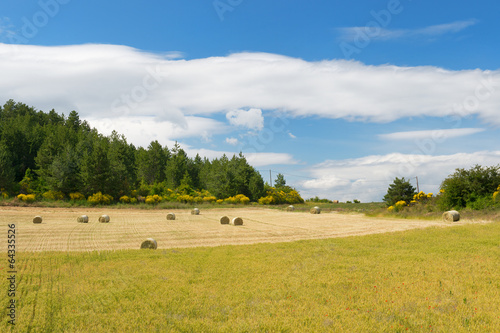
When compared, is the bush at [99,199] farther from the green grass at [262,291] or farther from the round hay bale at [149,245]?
the green grass at [262,291]

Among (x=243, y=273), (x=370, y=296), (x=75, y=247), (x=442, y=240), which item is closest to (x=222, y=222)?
(x=75, y=247)

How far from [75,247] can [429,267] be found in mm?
18094

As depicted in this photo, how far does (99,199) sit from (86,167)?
7266 mm

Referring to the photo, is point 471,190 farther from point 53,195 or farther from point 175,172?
point 175,172

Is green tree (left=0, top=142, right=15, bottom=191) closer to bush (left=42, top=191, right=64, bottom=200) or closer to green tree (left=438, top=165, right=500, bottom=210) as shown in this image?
bush (left=42, top=191, right=64, bottom=200)

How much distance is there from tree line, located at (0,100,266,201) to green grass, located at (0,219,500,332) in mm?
52846

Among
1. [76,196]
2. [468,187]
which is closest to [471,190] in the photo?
[468,187]

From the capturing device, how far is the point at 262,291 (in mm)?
11133

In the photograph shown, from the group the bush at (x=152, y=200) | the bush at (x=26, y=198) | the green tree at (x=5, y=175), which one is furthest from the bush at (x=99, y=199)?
the green tree at (x=5, y=175)

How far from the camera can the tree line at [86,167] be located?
65875 mm

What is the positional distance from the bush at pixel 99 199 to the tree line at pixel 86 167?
3.05 meters

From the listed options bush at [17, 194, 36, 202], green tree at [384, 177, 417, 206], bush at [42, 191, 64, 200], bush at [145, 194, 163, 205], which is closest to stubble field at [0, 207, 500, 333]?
green tree at [384, 177, 417, 206]

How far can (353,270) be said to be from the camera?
13.6 m

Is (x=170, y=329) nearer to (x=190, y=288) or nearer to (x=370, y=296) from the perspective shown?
(x=190, y=288)
